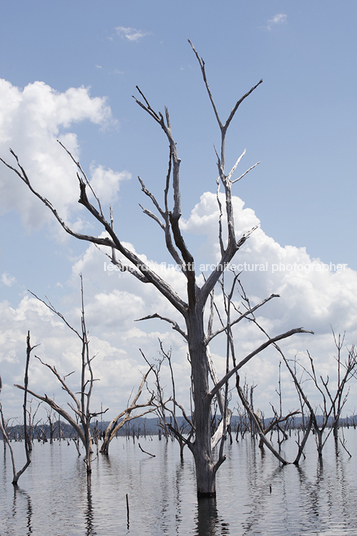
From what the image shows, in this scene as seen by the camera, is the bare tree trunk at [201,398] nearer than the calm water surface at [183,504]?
No

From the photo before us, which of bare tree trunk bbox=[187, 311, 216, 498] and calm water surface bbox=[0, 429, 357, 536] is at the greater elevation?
bare tree trunk bbox=[187, 311, 216, 498]

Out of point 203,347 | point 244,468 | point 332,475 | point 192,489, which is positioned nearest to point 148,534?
point 203,347

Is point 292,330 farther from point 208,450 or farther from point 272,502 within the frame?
point 272,502

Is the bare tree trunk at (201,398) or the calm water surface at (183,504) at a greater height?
the bare tree trunk at (201,398)

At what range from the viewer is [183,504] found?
33.1ft

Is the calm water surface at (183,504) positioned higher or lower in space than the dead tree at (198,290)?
lower

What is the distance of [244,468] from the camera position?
17828 millimetres

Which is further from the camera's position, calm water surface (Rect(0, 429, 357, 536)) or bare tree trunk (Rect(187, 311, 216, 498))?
bare tree trunk (Rect(187, 311, 216, 498))

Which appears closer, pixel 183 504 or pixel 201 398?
pixel 201 398

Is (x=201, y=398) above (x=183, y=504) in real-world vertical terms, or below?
above

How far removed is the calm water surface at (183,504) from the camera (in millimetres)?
7957

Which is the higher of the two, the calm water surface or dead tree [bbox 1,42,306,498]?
dead tree [bbox 1,42,306,498]

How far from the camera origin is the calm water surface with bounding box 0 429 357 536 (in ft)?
Answer: 26.1

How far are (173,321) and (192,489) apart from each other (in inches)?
213
